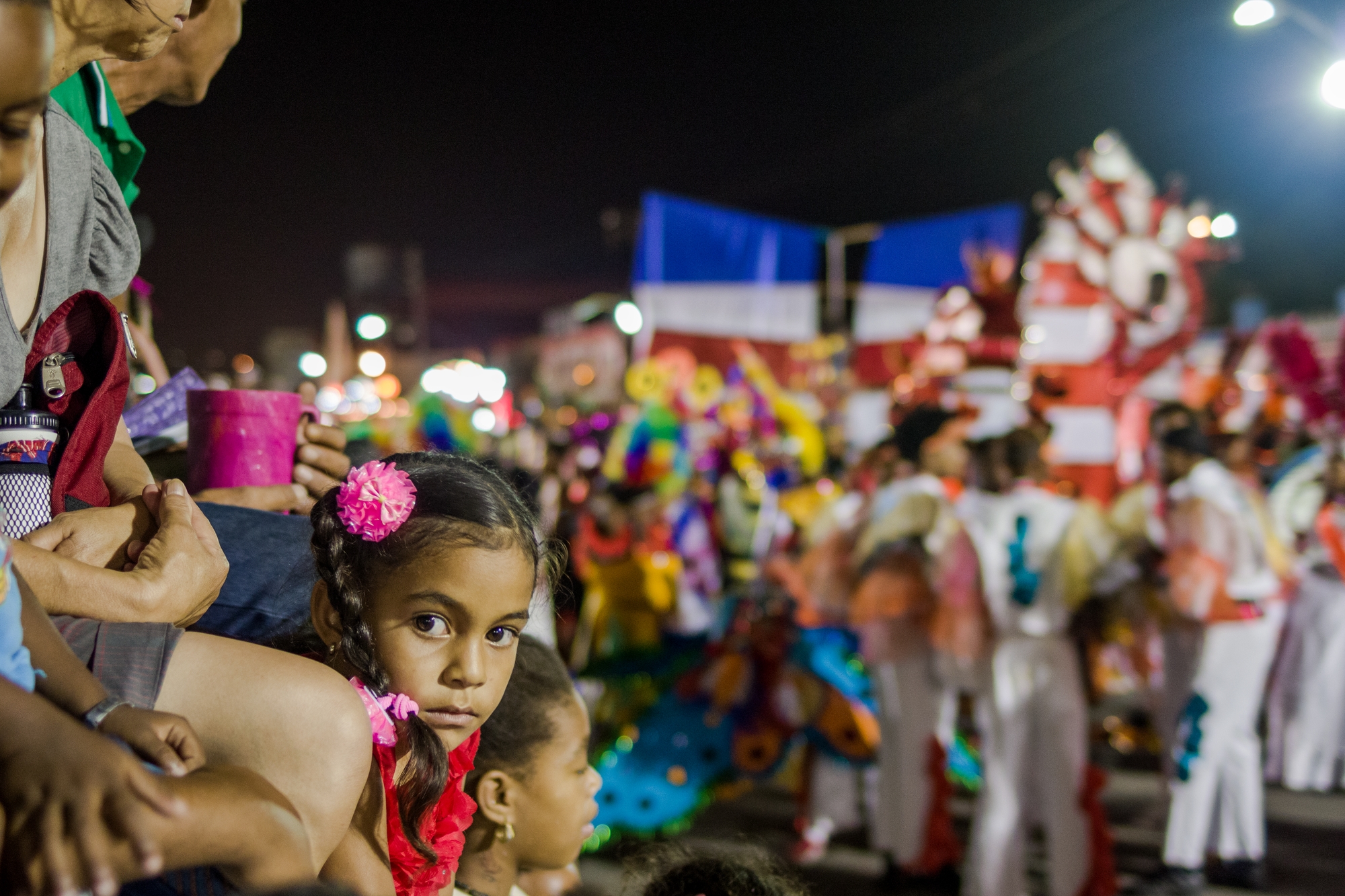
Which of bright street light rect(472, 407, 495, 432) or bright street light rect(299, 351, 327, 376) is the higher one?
bright street light rect(299, 351, 327, 376)

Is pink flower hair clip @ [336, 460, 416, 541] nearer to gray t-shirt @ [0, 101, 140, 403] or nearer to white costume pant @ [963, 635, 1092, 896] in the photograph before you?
gray t-shirt @ [0, 101, 140, 403]

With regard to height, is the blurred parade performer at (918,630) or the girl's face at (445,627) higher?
the girl's face at (445,627)

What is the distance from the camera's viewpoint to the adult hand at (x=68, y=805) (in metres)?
0.76

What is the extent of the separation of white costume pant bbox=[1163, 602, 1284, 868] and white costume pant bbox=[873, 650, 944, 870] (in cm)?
111

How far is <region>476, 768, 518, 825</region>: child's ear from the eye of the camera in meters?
1.71

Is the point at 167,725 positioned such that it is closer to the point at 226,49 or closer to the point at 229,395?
the point at 229,395

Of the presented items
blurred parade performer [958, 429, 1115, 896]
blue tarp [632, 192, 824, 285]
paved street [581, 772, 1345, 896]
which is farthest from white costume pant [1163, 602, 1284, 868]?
blue tarp [632, 192, 824, 285]

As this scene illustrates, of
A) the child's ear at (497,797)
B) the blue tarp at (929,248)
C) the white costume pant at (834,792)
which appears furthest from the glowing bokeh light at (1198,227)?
the child's ear at (497,797)

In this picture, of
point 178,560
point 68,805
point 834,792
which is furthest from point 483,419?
point 68,805

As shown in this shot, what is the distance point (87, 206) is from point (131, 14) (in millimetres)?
318

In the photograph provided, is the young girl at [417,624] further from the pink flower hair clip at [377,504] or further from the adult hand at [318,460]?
the adult hand at [318,460]

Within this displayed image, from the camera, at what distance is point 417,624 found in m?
1.21

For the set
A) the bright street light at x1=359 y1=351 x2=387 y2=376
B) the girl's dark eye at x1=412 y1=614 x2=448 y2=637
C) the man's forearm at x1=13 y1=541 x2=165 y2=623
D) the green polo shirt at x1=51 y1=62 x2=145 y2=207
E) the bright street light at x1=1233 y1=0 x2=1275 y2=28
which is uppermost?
the bright street light at x1=1233 y1=0 x2=1275 y2=28

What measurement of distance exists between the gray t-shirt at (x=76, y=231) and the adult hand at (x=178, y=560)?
0.23 m
